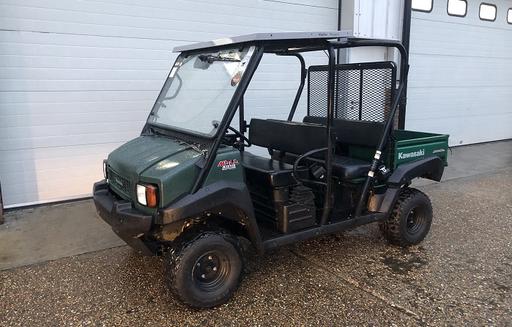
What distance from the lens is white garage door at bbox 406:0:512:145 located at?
8.30 m

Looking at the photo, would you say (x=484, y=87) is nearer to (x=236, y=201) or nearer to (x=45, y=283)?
(x=236, y=201)

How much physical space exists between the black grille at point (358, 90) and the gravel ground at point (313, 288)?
1186 mm

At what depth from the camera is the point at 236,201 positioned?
2797 millimetres

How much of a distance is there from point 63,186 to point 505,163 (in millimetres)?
7081

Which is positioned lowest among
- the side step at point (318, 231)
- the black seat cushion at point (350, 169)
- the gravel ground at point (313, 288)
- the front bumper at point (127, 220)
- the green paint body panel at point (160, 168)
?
the gravel ground at point (313, 288)

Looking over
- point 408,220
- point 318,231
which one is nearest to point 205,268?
point 318,231

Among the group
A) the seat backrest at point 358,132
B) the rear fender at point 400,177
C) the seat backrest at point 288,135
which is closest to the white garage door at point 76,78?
the seat backrest at point 288,135

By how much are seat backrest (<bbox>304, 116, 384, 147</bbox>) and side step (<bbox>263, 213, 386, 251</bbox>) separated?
638mm

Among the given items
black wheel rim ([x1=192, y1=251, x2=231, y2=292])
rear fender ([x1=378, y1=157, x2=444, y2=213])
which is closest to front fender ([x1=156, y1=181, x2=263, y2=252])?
black wheel rim ([x1=192, y1=251, x2=231, y2=292])

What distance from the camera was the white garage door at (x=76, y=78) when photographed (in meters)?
4.76

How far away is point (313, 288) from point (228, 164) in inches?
44.1

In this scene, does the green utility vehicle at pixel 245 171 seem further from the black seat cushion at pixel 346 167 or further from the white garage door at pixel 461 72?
the white garage door at pixel 461 72

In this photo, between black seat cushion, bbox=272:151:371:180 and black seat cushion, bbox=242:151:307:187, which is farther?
black seat cushion, bbox=272:151:371:180

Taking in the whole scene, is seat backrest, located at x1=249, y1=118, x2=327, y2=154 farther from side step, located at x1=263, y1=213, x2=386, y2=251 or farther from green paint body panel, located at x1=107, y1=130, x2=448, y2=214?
green paint body panel, located at x1=107, y1=130, x2=448, y2=214
